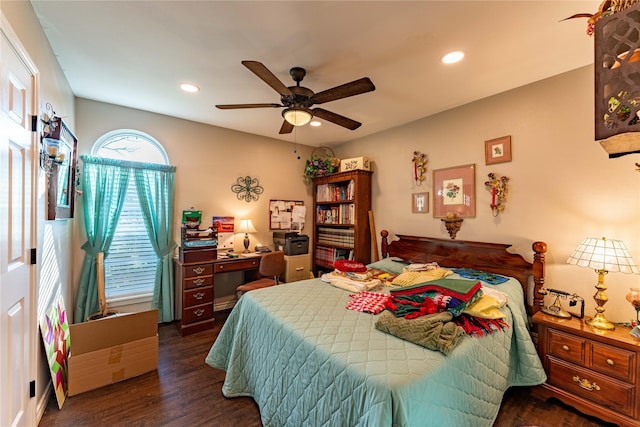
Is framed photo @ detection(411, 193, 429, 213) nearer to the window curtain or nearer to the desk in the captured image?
the desk

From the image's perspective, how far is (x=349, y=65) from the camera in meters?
2.01

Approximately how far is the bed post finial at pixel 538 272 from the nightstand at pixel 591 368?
195mm

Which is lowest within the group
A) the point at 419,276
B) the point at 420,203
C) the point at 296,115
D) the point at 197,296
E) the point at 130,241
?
the point at 197,296

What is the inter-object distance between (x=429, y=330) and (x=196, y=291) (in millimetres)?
2578

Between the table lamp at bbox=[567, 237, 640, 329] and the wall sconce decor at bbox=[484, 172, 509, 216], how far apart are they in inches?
30.0

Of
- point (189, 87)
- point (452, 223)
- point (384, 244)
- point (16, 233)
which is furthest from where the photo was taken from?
point (384, 244)

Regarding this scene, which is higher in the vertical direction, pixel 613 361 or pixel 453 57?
pixel 453 57

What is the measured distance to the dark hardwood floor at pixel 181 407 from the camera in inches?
66.8

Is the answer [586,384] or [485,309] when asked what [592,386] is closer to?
[586,384]

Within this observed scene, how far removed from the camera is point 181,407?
5.97 ft

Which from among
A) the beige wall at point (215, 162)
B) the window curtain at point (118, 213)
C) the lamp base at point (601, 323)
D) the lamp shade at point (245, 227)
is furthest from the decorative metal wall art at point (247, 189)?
the lamp base at point (601, 323)

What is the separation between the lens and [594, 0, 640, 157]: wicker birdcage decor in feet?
2.92

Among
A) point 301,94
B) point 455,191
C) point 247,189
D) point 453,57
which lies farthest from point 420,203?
point 247,189

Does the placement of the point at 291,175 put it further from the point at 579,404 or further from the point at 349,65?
the point at 579,404
